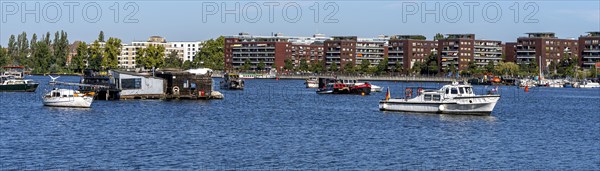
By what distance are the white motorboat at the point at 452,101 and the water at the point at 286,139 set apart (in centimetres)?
97

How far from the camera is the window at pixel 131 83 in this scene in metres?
101

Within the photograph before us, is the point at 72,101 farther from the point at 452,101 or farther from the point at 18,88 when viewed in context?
the point at 18,88

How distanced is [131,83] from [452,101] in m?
39.9

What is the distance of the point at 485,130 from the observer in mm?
63969

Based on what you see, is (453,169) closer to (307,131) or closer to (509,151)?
(509,151)

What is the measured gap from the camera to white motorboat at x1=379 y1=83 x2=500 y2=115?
245 feet

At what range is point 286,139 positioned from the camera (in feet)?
182

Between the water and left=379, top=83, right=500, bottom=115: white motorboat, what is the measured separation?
97cm

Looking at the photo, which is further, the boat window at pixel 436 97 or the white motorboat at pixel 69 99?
the white motorboat at pixel 69 99

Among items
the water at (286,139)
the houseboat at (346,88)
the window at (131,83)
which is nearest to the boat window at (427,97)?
the water at (286,139)

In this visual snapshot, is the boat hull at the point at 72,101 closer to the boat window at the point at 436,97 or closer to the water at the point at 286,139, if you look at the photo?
the water at the point at 286,139

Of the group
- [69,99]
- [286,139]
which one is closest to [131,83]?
[69,99]

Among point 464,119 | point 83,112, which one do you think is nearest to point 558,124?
point 464,119

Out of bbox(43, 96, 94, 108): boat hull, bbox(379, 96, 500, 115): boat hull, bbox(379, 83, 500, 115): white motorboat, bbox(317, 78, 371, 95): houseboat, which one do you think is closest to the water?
bbox(379, 96, 500, 115): boat hull
